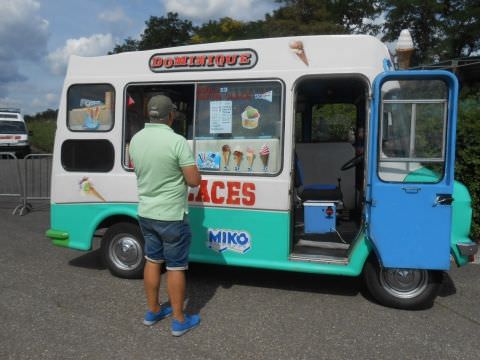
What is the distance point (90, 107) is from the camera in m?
5.20

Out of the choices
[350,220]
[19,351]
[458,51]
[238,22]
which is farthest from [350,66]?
[238,22]

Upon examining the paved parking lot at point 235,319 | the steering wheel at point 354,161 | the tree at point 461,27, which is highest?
the tree at point 461,27

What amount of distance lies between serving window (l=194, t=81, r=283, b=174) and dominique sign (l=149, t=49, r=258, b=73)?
7.1 inches

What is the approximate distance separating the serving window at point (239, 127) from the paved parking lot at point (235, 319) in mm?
1313

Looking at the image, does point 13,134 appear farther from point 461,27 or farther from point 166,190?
point 461,27

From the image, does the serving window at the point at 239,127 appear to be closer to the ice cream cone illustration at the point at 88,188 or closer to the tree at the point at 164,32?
the ice cream cone illustration at the point at 88,188

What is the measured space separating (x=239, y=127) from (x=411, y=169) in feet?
5.52

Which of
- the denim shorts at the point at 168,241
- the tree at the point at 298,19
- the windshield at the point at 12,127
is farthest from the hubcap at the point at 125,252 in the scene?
the tree at the point at 298,19

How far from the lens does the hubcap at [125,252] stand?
514 cm

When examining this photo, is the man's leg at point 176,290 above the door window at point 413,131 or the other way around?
the other way around

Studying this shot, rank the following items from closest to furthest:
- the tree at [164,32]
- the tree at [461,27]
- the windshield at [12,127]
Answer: the tree at [461,27] → the windshield at [12,127] → the tree at [164,32]

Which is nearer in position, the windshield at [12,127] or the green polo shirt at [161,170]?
the green polo shirt at [161,170]

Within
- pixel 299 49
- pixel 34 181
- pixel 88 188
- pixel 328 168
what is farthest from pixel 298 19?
pixel 88 188

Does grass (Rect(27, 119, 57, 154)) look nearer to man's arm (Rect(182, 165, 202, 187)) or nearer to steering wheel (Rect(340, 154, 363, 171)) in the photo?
steering wheel (Rect(340, 154, 363, 171))
